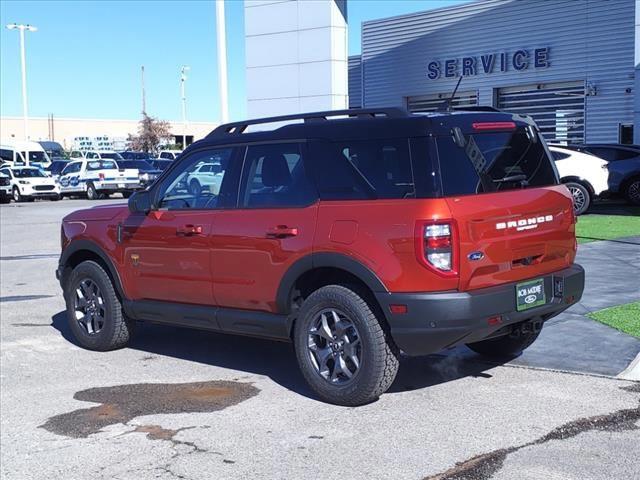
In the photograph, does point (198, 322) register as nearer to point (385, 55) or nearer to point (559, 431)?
point (559, 431)

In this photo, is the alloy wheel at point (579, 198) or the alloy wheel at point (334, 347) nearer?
the alloy wheel at point (334, 347)

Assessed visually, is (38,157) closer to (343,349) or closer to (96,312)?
(96,312)

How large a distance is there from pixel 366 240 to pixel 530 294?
1240 millimetres

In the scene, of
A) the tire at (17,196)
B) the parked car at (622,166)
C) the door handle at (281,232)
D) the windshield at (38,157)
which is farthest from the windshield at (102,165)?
the door handle at (281,232)

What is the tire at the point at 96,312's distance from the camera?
7.30m

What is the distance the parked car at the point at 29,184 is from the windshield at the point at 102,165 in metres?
2.13

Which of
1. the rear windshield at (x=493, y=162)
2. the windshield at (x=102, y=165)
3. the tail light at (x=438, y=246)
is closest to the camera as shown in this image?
the tail light at (x=438, y=246)

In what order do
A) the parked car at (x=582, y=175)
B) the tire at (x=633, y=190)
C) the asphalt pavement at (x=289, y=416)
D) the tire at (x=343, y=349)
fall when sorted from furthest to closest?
1. the tire at (x=633, y=190)
2. the parked car at (x=582, y=175)
3. the tire at (x=343, y=349)
4. the asphalt pavement at (x=289, y=416)

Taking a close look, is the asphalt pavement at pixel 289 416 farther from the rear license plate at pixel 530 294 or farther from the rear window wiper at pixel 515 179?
the rear window wiper at pixel 515 179

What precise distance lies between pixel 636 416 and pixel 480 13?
979 inches

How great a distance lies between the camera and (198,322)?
6.45 m

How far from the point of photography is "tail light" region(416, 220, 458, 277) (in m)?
4.94

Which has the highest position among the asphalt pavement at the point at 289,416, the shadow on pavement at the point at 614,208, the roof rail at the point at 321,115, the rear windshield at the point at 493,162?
the roof rail at the point at 321,115

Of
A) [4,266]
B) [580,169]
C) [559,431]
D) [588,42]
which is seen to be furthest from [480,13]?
[559,431]
